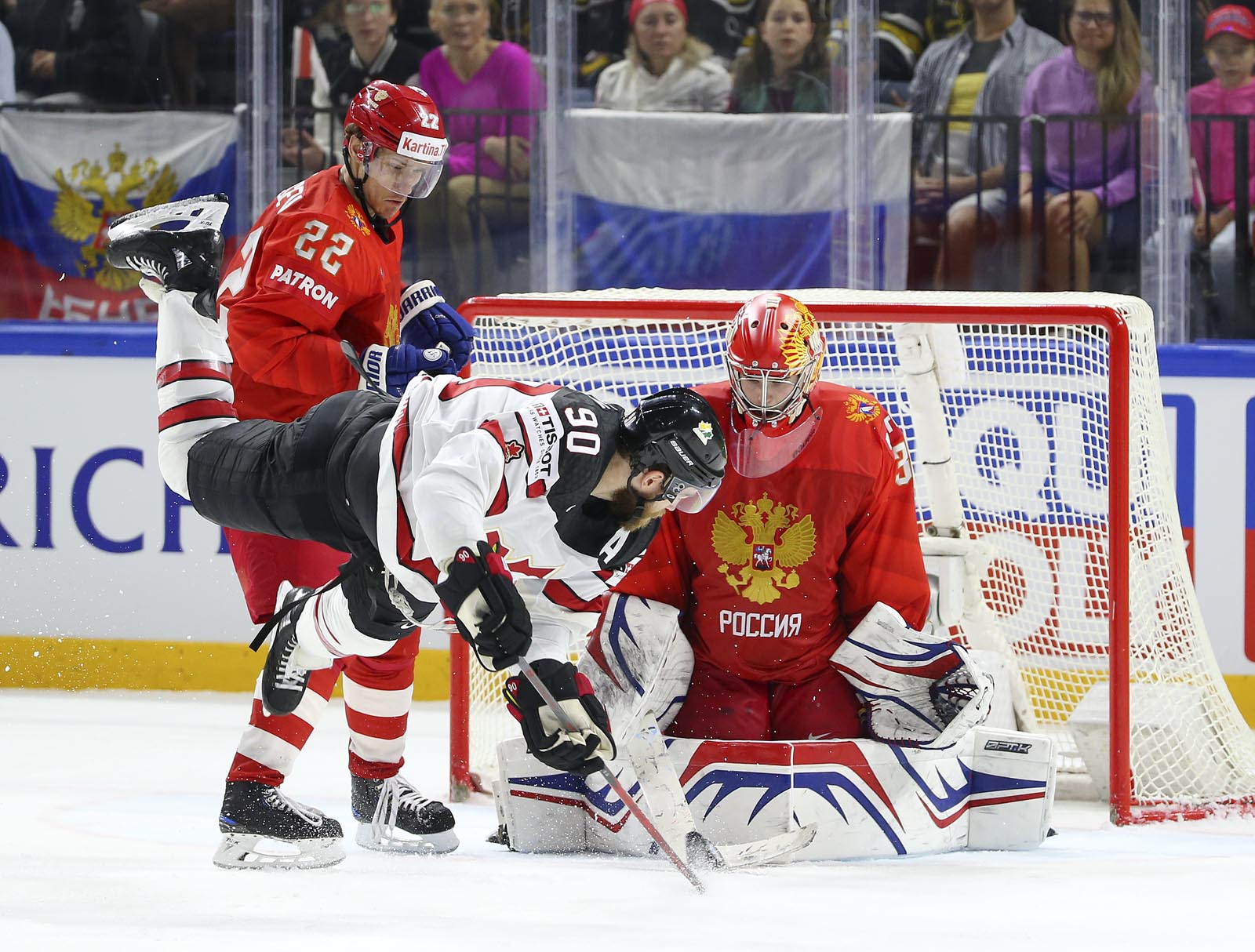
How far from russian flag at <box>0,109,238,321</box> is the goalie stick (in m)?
2.71

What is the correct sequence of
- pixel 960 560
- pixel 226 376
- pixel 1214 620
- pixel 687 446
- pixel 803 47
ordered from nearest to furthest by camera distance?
pixel 687 446
pixel 226 376
pixel 960 560
pixel 1214 620
pixel 803 47

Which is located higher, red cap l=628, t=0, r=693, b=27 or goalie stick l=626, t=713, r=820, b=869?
red cap l=628, t=0, r=693, b=27

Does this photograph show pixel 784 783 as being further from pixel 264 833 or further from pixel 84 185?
pixel 84 185

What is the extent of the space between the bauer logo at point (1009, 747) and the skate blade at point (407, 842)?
98cm

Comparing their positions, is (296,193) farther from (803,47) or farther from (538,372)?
(803,47)

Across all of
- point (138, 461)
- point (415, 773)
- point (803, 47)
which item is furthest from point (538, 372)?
point (803, 47)

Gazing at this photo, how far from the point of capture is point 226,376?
3.02 m

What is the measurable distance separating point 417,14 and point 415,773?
7.91 feet

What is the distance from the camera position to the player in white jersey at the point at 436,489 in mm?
2555

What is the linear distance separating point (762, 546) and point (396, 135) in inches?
38.6

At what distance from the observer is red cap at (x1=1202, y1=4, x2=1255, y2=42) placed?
498 cm

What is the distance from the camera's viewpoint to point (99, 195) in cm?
520

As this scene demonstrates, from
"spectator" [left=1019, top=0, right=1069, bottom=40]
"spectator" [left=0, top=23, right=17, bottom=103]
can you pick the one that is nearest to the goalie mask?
"spectator" [left=1019, top=0, right=1069, bottom=40]

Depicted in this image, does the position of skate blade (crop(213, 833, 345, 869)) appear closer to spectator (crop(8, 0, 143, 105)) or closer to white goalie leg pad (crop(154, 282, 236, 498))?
white goalie leg pad (crop(154, 282, 236, 498))
